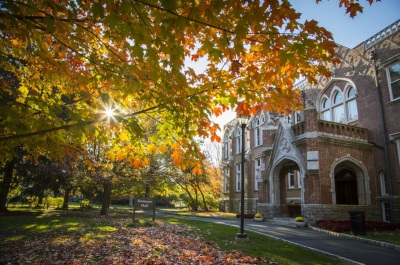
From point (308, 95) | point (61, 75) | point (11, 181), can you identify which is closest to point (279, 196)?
point (308, 95)

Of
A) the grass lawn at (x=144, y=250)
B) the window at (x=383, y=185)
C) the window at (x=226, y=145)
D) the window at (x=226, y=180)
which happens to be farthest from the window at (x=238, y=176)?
the grass lawn at (x=144, y=250)

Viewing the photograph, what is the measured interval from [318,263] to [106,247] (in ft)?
19.2

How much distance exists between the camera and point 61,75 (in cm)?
542

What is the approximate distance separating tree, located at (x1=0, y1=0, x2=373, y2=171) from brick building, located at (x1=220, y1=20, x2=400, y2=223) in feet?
35.8

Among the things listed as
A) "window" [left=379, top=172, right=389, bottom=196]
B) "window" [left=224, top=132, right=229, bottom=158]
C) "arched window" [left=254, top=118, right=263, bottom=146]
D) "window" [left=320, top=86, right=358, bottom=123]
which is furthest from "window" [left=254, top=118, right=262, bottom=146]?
"window" [left=379, top=172, right=389, bottom=196]

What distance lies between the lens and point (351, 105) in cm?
1911

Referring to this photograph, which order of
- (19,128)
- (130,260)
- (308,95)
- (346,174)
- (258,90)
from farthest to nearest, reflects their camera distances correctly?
(308,95)
(346,174)
(130,260)
(258,90)
(19,128)

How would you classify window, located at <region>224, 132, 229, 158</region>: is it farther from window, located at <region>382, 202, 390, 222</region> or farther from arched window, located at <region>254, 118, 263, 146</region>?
window, located at <region>382, 202, 390, 222</region>

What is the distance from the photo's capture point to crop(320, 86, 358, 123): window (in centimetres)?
1889

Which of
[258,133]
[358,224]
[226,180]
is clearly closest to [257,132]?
[258,133]

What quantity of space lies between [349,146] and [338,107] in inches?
210

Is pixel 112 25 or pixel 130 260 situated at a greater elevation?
pixel 112 25

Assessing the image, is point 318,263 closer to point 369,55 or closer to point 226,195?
point 369,55

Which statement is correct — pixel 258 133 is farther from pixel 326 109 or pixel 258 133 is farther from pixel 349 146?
pixel 349 146
